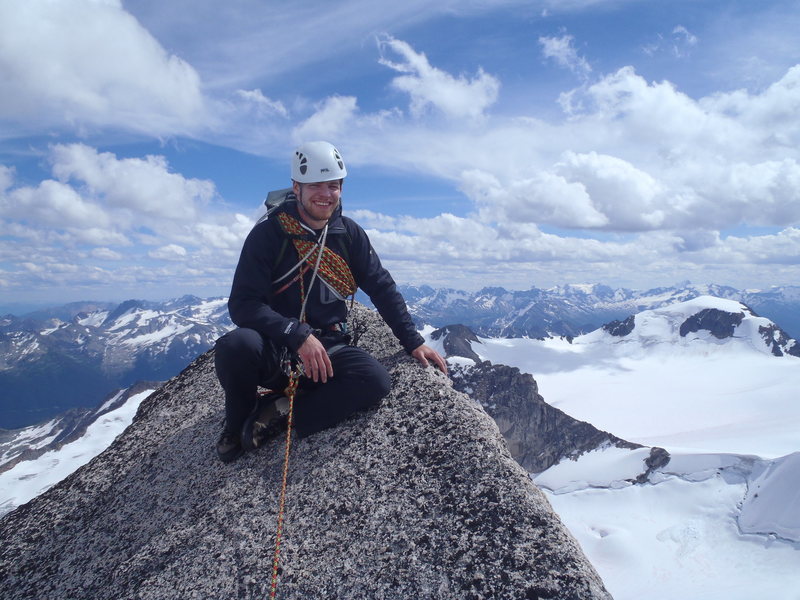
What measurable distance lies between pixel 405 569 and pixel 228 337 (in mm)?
2972

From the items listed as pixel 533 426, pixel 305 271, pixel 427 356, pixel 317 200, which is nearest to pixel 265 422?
pixel 305 271

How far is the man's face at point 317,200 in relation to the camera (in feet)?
18.8

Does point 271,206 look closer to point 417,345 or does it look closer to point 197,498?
point 417,345

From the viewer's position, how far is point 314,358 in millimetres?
5176

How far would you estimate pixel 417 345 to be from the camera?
21.1ft

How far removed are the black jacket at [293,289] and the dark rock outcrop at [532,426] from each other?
161716mm

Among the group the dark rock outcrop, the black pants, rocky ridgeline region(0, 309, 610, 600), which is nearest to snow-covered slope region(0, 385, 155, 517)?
the dark rock outcrop

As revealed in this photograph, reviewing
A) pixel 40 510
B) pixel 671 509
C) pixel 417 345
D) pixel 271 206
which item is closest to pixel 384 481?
pixel 417 345

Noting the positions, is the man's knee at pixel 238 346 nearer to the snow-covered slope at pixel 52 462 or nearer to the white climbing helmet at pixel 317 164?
the white climbing helmet at pixel 317 164

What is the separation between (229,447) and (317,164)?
349cm

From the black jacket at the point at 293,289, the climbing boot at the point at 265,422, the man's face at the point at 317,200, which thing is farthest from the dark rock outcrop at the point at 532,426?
the man's face at the point at 317,200

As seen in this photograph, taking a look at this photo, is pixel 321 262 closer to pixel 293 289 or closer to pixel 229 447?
pixel 293 289

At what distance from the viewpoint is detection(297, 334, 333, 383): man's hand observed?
5.18 metres

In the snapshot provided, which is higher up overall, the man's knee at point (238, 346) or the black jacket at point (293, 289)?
the black jacket at point (293, 289)
